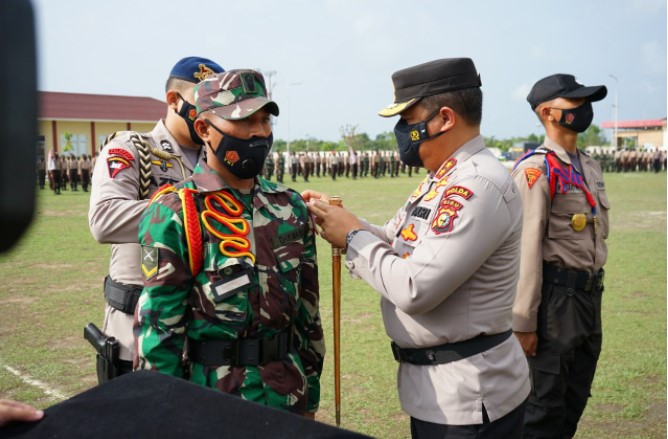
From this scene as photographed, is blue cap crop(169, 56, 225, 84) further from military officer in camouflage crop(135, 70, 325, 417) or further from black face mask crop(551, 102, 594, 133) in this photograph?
black face mask crop(551, 102, 594, 133)

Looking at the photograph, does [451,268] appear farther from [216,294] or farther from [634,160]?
[634,160]

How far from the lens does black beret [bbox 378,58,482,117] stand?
252 cm

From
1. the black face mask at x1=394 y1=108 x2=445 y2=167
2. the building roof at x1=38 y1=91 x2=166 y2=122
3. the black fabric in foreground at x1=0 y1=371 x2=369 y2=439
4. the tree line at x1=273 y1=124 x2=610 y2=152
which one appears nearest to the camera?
the black fabric in foreground at x1=0 y1=371 x2=369 y2=439

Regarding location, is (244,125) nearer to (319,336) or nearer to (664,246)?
(319,336)

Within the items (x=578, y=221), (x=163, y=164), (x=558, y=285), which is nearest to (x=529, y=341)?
(x=558, y=285)

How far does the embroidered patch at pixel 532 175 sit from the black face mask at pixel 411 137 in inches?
46.4

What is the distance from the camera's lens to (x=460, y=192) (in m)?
2.36

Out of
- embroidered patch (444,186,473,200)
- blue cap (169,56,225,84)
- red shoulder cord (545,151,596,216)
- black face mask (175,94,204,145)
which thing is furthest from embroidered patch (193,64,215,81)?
red shoulder cord (545,151,596,216)

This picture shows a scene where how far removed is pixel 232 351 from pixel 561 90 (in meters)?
2.71

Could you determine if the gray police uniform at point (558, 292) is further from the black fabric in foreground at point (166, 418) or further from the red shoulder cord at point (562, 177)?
the black fabric in foreground at point (166, 418)

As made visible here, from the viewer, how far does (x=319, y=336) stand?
8.53ft

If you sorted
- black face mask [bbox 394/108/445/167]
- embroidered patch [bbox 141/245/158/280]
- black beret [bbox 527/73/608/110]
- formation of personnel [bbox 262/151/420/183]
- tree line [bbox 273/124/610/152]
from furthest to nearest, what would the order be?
tree line [bbox 273/124/610/152] < formation of personnel [bbox 262/151/420/183] < black beret [bbox 527/73/608/110] < black face mask [bbox 394/108/445/167] < embroidered patch [bbox 141/245/158/280]

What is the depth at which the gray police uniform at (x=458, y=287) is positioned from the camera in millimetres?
2283

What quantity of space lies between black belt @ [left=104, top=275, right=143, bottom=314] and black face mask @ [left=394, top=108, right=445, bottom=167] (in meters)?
1.38
